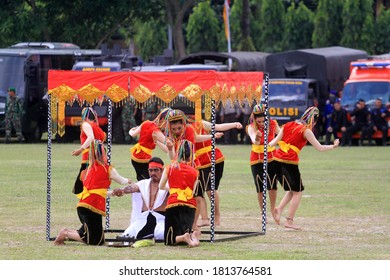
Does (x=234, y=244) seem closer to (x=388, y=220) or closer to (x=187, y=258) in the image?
(x=187, y=258)

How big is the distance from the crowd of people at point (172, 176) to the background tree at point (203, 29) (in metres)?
47.4

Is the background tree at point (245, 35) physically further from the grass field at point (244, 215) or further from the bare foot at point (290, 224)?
the bare foot at point (290, 224)

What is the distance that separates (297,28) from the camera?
65.2 meters

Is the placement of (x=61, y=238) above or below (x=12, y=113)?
above

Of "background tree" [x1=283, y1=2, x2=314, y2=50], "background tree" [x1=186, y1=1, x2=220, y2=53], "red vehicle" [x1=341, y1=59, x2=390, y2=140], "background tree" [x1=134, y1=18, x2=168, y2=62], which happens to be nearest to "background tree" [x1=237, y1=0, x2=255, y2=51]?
"background tree" [x1=283, y1=2, x2=314, y2=50]

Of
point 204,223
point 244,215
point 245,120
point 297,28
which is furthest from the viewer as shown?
point 297,28

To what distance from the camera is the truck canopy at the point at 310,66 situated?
4391 cm

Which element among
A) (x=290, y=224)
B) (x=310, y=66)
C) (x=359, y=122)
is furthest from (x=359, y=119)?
(x=290, y=224)

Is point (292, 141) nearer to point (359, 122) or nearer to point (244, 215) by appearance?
point (244, 215)

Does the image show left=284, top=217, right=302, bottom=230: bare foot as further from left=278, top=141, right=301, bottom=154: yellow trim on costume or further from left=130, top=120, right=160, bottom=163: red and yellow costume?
left=130, top=120, right=160, bottom=163: red and yellow costume

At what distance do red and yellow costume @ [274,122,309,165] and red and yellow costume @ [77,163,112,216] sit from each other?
3.42m

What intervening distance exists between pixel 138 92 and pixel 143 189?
56.1 inches

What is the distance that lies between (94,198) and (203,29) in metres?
51.4
